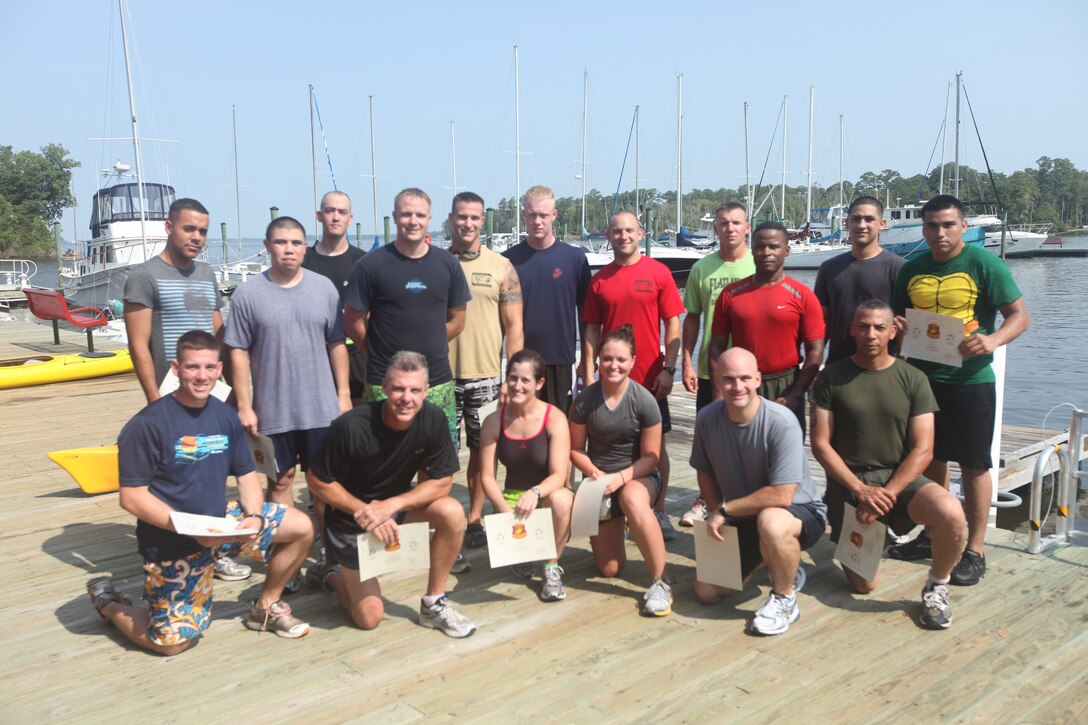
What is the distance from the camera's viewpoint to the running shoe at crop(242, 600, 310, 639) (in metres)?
3.73

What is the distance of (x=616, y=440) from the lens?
4.42m

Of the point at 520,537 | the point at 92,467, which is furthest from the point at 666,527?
the point at 92,467

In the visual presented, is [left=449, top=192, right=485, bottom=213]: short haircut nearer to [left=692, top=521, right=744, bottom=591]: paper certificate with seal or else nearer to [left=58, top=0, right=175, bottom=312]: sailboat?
[left=692, top=521, right=744, bottom=591]: paper certificate with seal

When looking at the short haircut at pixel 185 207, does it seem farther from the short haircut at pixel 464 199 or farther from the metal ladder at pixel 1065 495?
the metal ladder at pixel 1065 495

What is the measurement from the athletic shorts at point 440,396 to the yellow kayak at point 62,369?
7386 millimetres

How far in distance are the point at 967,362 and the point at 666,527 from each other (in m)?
1.86

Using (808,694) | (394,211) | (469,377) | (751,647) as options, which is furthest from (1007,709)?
(394,211)

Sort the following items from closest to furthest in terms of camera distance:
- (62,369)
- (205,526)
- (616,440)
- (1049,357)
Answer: (205,526)
(616,440)
(62,369)
(1049,357)

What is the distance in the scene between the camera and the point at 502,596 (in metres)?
4.21

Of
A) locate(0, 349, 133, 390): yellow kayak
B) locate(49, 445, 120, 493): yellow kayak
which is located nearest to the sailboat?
locate(0, 349, 133, 390): yellow kayak

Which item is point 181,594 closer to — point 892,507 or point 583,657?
point 583,657

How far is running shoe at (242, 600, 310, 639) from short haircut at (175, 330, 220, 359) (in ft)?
3.79

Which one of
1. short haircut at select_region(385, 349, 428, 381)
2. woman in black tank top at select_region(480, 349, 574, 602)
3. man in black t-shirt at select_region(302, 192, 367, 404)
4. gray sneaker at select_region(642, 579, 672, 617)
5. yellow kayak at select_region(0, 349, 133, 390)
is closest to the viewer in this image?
short haircut at select_region(385, 349, 428, 381)

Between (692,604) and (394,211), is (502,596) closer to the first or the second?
(692,604)
